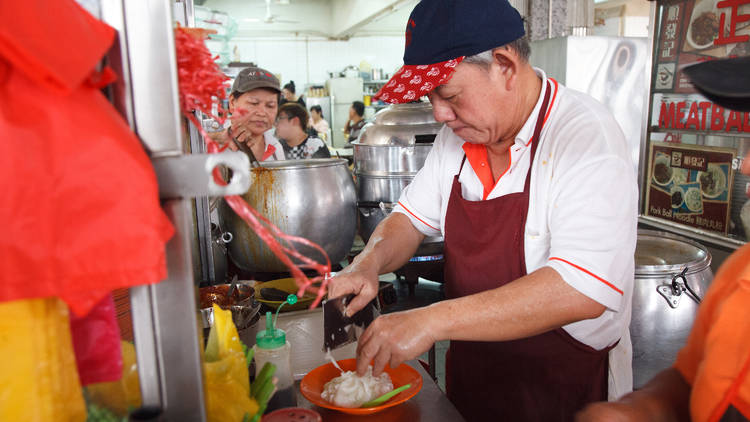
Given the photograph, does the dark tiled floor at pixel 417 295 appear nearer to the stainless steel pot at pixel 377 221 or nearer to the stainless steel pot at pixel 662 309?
the stainless steel pot at pixel 377 221

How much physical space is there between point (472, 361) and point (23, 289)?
1.47 metres

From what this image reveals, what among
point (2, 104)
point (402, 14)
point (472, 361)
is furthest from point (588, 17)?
point (402, 14)

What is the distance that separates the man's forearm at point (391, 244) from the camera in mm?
1807

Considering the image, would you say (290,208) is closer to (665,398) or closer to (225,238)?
(225,238)

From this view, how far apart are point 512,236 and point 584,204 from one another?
288 millimetres

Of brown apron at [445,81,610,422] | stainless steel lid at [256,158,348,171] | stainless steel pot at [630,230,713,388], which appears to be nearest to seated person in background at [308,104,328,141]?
stainless steel lid at [256,158,348,171]

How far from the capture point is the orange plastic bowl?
1.20 meters

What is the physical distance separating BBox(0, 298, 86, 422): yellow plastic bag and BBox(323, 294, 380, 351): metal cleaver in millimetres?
756

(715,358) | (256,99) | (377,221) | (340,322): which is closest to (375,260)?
(340,322)

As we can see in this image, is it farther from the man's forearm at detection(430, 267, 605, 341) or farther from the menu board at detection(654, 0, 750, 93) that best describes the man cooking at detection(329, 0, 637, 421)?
the menu board at detection(654, 0, 750, 93)

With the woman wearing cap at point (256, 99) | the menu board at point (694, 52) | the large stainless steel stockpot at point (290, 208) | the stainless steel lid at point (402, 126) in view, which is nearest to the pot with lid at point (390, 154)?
the stainless steel lid at point (402, 126)

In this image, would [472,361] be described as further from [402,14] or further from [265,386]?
[402,14]

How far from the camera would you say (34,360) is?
569 millimetres

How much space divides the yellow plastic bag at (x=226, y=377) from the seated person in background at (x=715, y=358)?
2.25 ft
